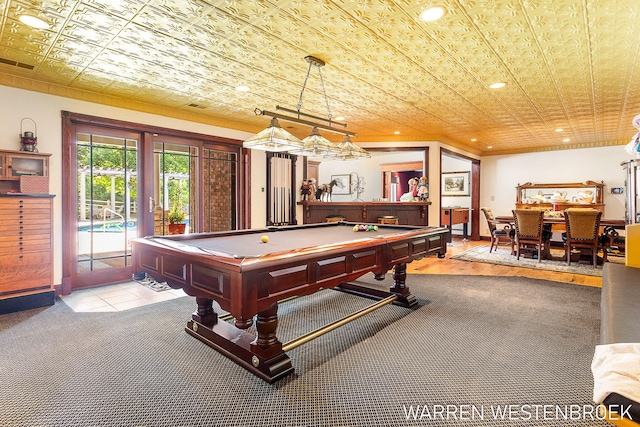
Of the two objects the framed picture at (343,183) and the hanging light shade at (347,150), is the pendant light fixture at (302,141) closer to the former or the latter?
the hanging light shade at (347,150)

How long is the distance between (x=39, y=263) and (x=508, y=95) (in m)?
5.70

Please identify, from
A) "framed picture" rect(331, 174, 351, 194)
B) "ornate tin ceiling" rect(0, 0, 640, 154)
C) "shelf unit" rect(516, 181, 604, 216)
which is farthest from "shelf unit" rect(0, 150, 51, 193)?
"shelf unit" rect(516, 181, 604, 216)

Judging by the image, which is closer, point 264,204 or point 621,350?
point 621,350

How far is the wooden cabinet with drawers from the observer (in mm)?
3160

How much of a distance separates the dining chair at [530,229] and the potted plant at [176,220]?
18.0 ft

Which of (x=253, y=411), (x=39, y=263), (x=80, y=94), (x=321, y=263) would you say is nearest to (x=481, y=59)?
(x=321, y=263)

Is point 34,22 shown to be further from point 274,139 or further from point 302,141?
point 302,141

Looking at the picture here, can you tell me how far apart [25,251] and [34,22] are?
214 cm

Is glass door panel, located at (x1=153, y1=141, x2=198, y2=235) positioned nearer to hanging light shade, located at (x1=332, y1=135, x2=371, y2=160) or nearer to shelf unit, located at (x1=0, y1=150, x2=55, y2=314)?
shelf unit, located at (x1=0, y1=150, x2=55, y2=314)

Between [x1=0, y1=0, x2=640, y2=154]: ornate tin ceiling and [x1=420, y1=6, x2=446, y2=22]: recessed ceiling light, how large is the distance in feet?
0.17

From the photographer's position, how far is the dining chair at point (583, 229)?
5254 millimetres

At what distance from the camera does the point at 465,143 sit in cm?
773

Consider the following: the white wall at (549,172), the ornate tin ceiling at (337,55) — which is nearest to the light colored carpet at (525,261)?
the white wall at (549,172)

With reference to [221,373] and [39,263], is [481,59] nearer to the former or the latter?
[221,373]
